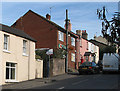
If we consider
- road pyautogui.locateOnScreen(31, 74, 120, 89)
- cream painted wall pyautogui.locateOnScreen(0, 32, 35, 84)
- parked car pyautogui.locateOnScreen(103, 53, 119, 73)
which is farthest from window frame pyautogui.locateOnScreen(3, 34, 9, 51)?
parked car pyautogui.locateOnScreen(103, 53, 119, 73)

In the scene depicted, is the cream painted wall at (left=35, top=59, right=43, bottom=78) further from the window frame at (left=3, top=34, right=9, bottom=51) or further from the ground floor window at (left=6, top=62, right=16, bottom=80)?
the window frame at (left=3, top=34, right=9, bottom=51)

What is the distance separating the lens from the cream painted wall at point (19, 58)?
18.0 meters

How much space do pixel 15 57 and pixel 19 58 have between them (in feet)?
2.19

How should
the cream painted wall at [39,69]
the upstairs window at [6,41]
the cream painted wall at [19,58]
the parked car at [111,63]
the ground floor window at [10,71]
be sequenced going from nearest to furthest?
the cream painted wall at [19,58], the upstairs window at [6,41], the ground floor window at [10,71], the cream painted wall at [39,69], the parked car at [111,63]

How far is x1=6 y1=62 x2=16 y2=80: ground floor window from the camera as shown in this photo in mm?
18656

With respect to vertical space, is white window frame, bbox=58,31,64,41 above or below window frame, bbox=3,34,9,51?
above

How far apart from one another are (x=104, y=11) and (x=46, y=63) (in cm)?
2164

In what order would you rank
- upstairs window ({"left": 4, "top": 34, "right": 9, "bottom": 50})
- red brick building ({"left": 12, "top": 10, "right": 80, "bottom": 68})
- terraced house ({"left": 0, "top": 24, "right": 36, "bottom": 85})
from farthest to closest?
red brick building ({"left": 12, "top": 10, "right": 80, "bottom": 68}), upstairs window ({"left": 4, "top": 34, "right": 9, "bottom": 50}), terraced house ({"left": 0, "top": 24, "right": 36, "bottom": 85})

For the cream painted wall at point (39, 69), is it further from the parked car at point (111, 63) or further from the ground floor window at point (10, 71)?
the parked car at point (111, 63)

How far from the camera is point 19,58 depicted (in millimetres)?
19922

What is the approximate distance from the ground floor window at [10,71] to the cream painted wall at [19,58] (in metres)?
0.27

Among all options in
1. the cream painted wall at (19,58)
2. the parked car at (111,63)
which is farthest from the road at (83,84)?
the parked car at (111,63)

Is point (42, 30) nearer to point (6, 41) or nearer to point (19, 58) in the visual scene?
point (19, 58)

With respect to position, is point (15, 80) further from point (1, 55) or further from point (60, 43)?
point (60, 43)
